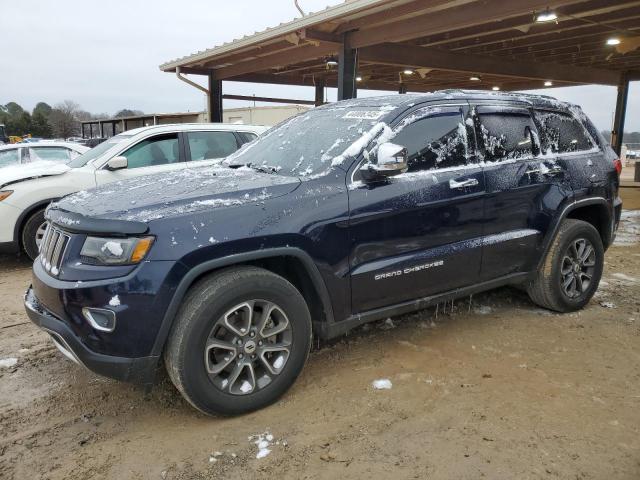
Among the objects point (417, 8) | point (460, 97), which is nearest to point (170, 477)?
point (460, 97)

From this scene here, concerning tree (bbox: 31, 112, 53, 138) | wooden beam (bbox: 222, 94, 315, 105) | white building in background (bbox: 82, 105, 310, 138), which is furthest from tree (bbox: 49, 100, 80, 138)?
wooden beam (bbox: 222, 94, 315, 105)

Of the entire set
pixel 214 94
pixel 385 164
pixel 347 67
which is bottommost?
pixel 385 164

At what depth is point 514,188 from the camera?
3.88 meters

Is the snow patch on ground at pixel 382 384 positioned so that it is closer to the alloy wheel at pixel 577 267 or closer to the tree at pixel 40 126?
the alloy wheel at pixel 577 267

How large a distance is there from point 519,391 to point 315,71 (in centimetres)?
1340

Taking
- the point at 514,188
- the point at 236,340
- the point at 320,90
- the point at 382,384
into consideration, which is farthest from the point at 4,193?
the point at 320,90

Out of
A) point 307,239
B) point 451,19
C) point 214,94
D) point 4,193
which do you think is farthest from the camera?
point 214,94

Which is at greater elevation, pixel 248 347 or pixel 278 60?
pixel 278 60

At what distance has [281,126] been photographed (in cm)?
423

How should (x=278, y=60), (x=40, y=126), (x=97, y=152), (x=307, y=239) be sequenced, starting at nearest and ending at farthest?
(x=307, y=239)
(x=97, y=152)
(x=278, y=60)
(x=40, y=126)

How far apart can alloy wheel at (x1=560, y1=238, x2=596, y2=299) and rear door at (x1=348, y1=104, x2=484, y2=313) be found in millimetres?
1158

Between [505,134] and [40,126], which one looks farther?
[40,126]

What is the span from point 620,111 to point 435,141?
15.4 meters

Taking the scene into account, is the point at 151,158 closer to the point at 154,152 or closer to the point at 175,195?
the point at 154,152
